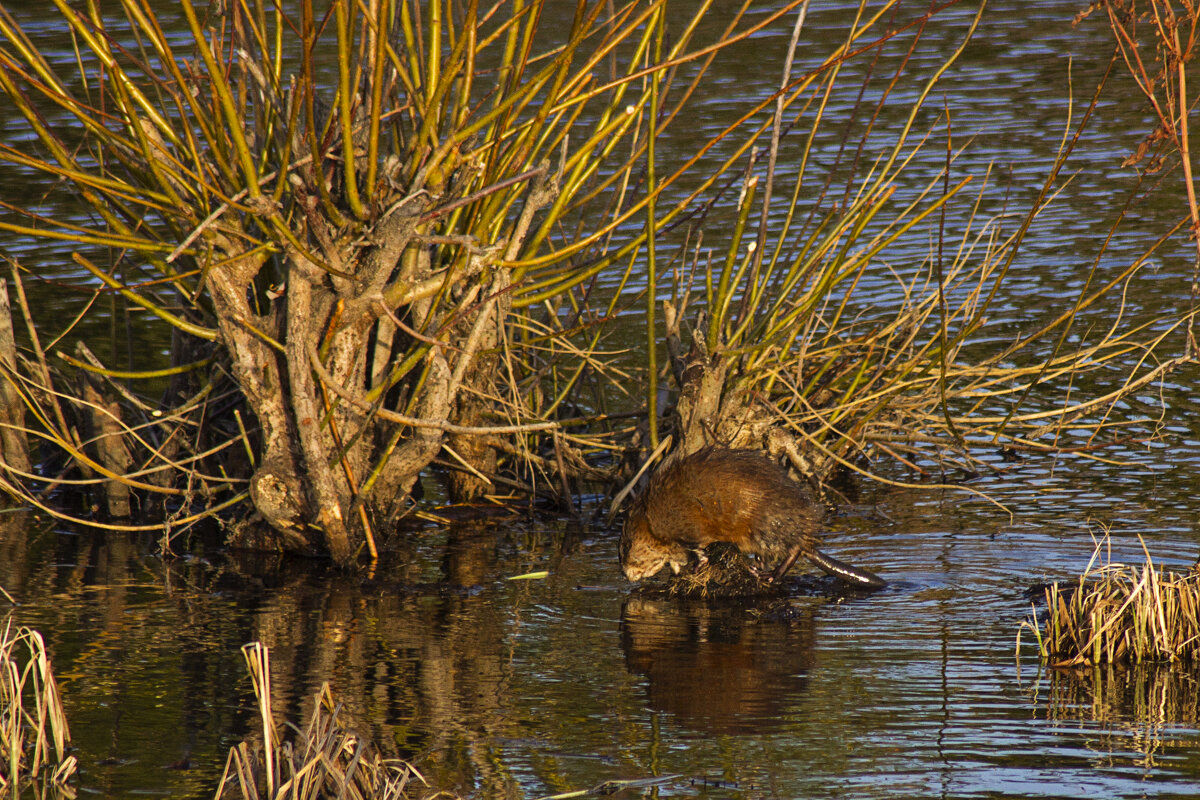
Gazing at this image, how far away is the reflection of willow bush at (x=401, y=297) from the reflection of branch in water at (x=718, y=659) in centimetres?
100

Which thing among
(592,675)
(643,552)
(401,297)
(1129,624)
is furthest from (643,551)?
(1129,624)

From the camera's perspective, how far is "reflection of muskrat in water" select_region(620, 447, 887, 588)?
18.2ft

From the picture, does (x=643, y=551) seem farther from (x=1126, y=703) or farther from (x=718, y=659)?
(x=1126, y=703)

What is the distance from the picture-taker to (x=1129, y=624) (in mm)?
4711

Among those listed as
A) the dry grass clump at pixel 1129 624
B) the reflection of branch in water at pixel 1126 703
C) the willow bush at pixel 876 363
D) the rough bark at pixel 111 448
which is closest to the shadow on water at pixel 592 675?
the reflection of branch in water at pixel 1126 703

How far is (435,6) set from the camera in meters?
5.11

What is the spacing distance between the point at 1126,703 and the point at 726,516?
1737 mm

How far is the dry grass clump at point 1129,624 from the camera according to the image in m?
4.62

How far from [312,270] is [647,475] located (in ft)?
6.34

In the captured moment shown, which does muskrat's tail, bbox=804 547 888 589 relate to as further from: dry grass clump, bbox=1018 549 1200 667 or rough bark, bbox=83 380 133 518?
rough bark, bbox=83 380 133 518

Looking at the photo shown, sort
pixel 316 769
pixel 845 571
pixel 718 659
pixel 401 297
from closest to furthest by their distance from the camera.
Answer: pixel 316 769 → pixel 718 659 → pixel 845 571 → pixel 401 297

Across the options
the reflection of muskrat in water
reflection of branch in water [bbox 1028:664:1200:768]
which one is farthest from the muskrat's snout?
reflection of branch in water [bbox 1028:664:1200:768]

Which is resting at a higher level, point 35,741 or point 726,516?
point 726,516

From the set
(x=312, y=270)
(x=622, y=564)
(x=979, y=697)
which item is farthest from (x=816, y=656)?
(x=312, y=270)
